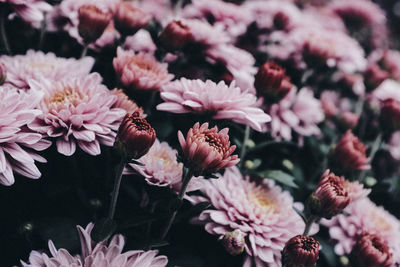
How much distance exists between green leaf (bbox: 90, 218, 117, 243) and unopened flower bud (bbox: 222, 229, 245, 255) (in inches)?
8.9

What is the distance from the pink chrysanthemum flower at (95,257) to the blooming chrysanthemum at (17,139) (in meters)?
0.14

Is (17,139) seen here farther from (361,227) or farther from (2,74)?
(361,227)

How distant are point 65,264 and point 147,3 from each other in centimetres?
125

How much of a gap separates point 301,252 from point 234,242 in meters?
0.13

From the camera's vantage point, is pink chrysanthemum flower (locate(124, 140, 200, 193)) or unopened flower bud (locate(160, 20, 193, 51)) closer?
pink chrysanthemum flower (locate(124, 140, 200, 193))

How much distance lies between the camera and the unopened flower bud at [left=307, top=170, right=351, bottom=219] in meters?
0.78

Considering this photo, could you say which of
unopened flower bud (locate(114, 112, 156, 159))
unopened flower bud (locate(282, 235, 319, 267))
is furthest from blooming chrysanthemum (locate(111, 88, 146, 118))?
unopened flower bud (locate(282, 235, 319, 267))

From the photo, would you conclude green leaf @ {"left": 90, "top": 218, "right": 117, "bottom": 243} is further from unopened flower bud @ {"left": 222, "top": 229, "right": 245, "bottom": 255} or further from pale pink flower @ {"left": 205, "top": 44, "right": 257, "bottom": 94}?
pale pink flower @ {"left": 205, "top": 44, "right": 257, "bottom": 94}

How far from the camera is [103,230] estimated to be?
0.70 m

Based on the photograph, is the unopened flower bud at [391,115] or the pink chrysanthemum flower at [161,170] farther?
the unopened flower bud at [391,115]

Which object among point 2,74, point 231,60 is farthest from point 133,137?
point 231,60

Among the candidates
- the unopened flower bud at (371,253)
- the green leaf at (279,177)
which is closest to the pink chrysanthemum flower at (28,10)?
the green leaf at (279,177)

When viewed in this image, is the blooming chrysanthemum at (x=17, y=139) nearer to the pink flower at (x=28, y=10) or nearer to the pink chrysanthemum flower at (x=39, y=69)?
the pink chrysanthemum flower at (x=39, y=69)

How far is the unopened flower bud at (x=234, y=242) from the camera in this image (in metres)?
0.76
